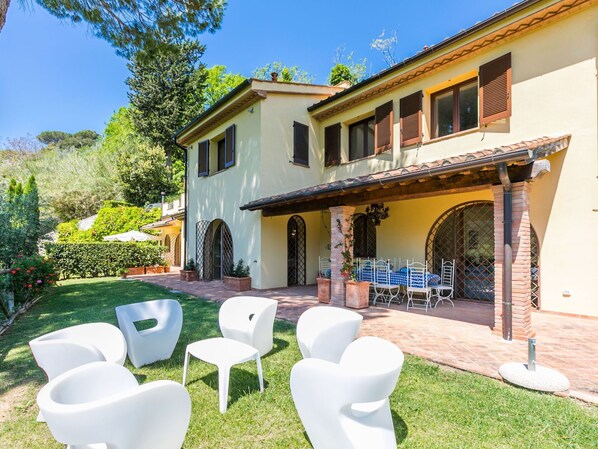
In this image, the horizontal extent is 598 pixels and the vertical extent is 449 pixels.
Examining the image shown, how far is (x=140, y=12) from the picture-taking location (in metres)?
7.14

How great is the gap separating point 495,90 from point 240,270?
8.88 meters

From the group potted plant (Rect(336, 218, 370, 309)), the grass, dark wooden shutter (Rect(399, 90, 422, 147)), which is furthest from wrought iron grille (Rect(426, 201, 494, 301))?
the grass

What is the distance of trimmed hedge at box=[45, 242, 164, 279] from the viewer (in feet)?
46.8

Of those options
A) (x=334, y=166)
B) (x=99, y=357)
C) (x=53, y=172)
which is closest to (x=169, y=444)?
(x=99, y=357)

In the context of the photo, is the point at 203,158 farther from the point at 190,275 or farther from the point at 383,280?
the point at 383,280

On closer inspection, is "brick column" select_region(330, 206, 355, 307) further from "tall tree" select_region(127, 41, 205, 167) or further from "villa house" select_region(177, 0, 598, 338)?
"tall tree" select_region(127, 41, 205, 167)

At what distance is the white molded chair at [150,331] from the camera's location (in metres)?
4.28

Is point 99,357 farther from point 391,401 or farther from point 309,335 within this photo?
point 391,401

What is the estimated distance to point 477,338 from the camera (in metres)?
5.36

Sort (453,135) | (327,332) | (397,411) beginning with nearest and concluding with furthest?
(397,411)
(327,332)
(453,135)

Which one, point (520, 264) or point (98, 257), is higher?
point (520, 264)

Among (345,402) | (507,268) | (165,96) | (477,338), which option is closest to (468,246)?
(507,268)

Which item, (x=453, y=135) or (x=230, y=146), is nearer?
(x=453, y=135)

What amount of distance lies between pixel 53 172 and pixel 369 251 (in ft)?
106
